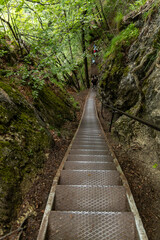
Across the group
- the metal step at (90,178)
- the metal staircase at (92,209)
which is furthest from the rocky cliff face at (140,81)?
the metal staircase at (92,209)

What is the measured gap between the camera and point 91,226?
1716 millimetres

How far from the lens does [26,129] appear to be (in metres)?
3.53

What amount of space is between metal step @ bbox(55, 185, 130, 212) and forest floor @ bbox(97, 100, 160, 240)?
0.61 m

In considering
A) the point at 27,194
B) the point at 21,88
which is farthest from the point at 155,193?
the point at 21,88

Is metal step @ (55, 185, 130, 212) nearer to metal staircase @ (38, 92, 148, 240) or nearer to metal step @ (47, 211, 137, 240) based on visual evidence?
metal staircase @ (38, 92, 148, 240)

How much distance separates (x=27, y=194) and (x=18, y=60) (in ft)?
19.9

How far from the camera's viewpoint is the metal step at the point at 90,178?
266 cm

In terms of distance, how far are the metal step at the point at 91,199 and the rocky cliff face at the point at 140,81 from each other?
1.64 meters

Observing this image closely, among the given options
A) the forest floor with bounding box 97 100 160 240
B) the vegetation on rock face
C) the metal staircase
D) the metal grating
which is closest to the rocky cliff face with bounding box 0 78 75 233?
the vegetation on rock face

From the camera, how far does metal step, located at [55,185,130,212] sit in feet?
6.88

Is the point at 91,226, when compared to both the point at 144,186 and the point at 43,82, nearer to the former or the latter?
the point at 144,186

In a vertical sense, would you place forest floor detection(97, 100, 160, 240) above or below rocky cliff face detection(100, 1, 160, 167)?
below

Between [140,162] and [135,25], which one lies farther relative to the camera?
[135,25]

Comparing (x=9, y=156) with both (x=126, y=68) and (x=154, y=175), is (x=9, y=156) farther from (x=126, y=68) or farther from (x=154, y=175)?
(x=126, y=68)
